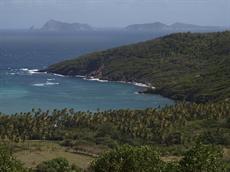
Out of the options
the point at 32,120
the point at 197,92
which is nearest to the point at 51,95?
the point at 197,92

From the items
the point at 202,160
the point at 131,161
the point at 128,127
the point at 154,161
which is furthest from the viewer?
the point at 128,127

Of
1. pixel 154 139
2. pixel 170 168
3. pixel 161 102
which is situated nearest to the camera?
pixel 170 168

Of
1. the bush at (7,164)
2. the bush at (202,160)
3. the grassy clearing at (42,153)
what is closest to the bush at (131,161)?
the bush at (202,160)

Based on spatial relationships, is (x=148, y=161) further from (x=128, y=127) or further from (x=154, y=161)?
(x=128, y=127)

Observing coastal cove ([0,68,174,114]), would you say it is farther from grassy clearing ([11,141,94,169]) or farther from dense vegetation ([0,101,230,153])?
grassy clearing ([11,141,94,169])

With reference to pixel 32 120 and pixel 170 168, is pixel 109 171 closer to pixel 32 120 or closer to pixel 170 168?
pixel 170 168

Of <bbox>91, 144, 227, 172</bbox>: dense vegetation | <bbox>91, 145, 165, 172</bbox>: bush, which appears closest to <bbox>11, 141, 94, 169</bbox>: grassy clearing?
<bbox>91, 145, 165, 172</bbox>: bush

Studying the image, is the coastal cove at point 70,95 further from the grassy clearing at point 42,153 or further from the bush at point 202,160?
the bush at point 202,160

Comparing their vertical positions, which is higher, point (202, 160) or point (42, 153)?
point (202, 160)

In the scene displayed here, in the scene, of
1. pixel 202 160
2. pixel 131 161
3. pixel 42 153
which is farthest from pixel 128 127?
pixel 202 160
